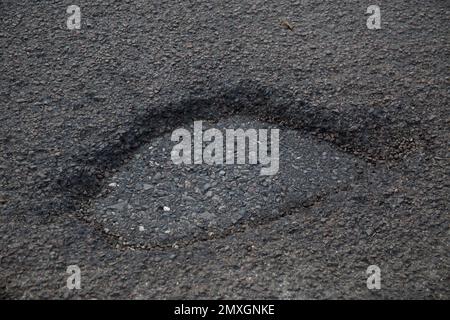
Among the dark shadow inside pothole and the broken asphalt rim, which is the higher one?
the broken asphalt rim

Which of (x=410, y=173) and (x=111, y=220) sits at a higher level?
(x=410, y=173)

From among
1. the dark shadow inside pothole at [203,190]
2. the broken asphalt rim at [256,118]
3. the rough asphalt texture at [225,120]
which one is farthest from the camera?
the broken asphalt rim at [256,118]

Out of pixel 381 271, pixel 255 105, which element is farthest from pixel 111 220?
pixel 381 271

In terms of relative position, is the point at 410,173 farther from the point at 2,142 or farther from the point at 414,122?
the point at 2,142

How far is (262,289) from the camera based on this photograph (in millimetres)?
2312

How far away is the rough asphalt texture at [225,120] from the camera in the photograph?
2387mm

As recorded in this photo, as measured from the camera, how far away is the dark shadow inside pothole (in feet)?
8.46

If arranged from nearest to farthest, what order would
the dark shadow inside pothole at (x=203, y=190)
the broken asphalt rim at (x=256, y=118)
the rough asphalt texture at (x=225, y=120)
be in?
the rough asphalt texture at (x=225, y=120), the dark shadow inside pothole at (x=203, y=190), the broken asphalt rim at (x=256, y=118)

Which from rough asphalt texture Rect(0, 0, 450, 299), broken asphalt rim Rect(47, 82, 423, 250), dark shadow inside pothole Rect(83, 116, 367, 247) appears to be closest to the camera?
rough asphalt texture Rect(0, 0, 450, 299)

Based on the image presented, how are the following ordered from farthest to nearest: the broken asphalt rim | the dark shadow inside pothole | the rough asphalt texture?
the broken asphalt rim → the dark shadow inside pothole → the rough asphalt texture

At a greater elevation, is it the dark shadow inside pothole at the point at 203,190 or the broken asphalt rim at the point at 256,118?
the broken asphalt rim at the point at 256,118

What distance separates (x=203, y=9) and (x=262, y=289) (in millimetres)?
1900

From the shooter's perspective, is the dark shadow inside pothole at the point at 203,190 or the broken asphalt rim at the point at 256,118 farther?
the broken asphalt rim at the point at 256,118
